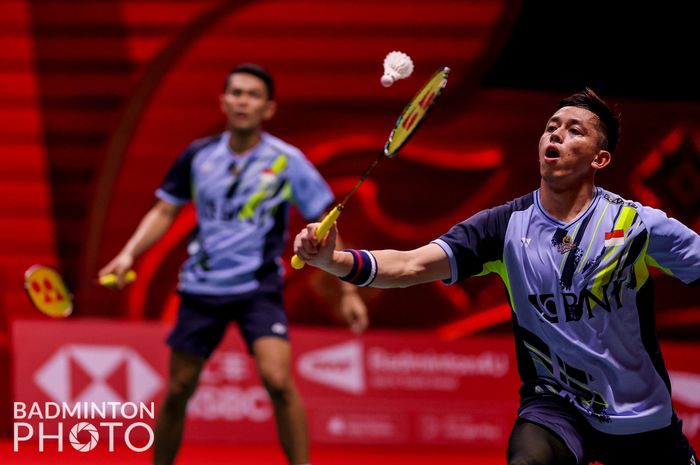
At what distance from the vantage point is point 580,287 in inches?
130

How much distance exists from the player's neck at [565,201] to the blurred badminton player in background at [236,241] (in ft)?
4.91

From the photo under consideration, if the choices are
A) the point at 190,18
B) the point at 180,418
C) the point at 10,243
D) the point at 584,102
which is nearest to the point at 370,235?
the point at 190,18

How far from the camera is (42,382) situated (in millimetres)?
6617

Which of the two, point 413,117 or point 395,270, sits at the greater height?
point 413,117

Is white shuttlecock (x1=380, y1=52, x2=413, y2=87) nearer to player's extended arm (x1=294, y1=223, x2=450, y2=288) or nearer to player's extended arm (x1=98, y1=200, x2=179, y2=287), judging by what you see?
player's extended arm (x1=294, y1=223, x2=450, y2=288)

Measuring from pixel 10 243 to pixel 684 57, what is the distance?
14.7 feet

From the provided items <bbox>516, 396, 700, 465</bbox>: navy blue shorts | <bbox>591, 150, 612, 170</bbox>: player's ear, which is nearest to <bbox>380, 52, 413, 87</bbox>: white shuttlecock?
<bbox>591, 150, 612, 170</bbox>: player's ear

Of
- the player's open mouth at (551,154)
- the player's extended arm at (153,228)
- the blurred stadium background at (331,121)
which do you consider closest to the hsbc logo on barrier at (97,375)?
→ the blurred stadium background at (331,121)

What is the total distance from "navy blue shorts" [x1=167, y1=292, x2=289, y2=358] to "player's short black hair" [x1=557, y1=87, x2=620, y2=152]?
65.7 inches

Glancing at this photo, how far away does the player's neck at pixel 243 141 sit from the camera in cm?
506

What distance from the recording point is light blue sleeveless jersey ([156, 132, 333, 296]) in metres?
4.84

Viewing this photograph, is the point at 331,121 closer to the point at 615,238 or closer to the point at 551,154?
the point at 551,154

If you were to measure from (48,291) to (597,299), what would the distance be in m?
2.74
